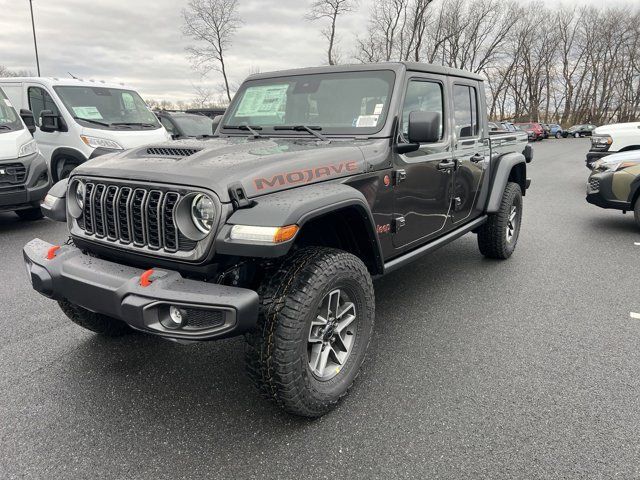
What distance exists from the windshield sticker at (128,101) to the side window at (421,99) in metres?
6.97

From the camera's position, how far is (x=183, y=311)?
2.00 meters

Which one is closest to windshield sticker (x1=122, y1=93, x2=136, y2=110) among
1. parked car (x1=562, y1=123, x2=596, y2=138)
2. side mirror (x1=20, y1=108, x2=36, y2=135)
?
side mirror (x1=20, y1=108, x2=36, y2=135)

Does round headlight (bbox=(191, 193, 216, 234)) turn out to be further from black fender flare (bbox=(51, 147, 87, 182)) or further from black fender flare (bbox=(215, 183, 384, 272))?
black fender flare (bbox=(51, 147, 87, 182))

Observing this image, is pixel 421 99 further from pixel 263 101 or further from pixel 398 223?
pixel 263 101

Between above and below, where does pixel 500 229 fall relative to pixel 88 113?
below

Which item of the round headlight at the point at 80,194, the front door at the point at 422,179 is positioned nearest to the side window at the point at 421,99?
the front door at the point at 422,179

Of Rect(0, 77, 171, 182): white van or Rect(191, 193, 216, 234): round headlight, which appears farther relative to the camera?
Rect(0, 77, 171, 182): white van

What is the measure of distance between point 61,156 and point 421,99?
6.64 m

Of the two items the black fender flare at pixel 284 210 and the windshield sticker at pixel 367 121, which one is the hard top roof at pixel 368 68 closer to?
the windshield sticker at pixel 367 121

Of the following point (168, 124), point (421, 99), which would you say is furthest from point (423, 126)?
point (168, 124)

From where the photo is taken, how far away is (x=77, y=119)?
25.3ft

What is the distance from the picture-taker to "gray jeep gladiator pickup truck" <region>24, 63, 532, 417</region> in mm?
2068

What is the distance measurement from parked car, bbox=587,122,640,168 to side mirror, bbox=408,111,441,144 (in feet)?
27.1

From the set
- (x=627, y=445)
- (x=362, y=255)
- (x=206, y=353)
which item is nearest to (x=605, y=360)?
(x=627, y=445)
